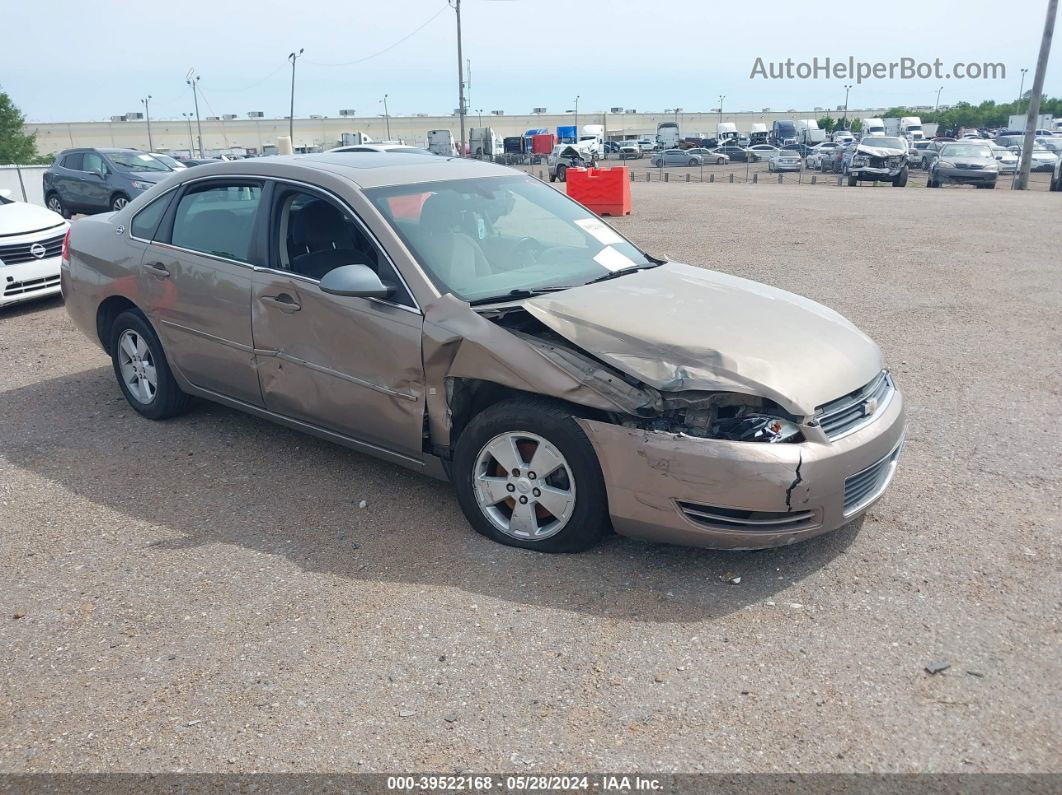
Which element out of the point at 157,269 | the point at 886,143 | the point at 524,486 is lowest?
the point at 524,486

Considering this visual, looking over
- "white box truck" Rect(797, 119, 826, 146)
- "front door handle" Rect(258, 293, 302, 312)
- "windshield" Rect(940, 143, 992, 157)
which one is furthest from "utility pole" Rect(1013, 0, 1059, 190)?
"white box truck" Rect(797, 119, 826, 146)

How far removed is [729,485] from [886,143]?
31.1 meters

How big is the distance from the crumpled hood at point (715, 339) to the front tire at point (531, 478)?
0.38 m

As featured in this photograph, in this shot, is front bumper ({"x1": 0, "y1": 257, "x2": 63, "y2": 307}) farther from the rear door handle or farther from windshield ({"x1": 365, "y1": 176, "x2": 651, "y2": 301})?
windshield ({"x1": 365, "y1": 176, "x2": 651, "y2": 301})

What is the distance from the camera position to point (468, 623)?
11.5 ft

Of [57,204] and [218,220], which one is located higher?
[218,220]

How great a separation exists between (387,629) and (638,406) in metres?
1.36

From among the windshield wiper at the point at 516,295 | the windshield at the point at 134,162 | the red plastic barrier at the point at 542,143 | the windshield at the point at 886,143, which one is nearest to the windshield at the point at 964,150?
the windshield at the point at 886,143

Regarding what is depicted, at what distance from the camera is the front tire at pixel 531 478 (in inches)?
148

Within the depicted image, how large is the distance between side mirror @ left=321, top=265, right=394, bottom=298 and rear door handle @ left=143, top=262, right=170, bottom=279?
167 cm

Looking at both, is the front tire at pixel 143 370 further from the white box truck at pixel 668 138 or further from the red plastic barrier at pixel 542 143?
the white box truck at pixel 668 138

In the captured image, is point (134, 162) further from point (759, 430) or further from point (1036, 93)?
point (1036, 93)

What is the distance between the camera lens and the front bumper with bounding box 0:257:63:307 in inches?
367

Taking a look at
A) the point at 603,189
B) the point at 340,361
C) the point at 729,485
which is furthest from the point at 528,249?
the point at 603,189
